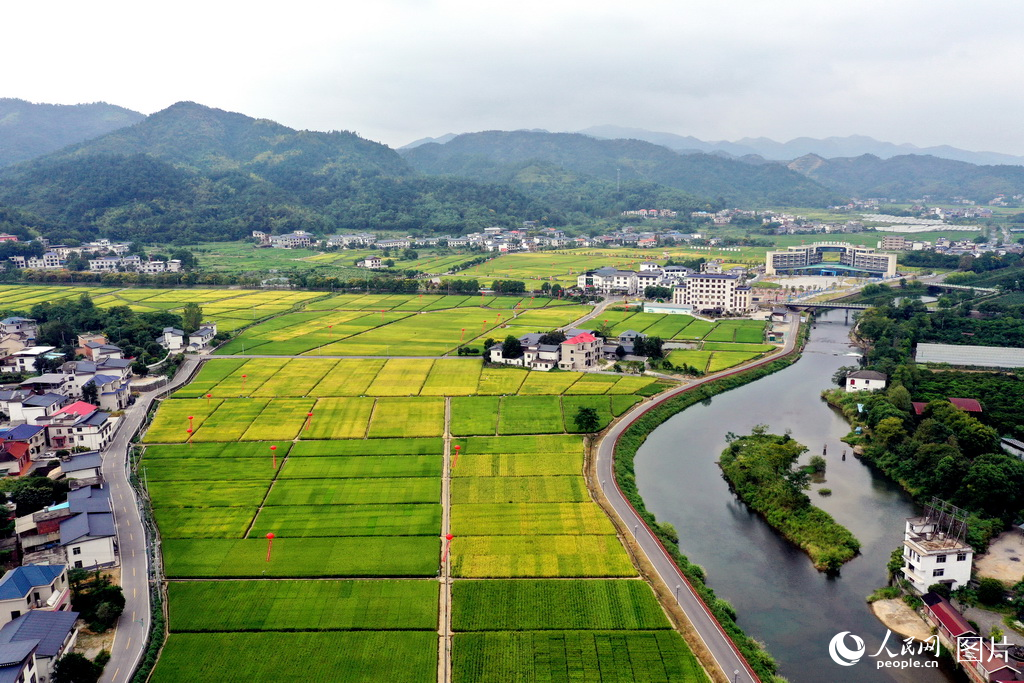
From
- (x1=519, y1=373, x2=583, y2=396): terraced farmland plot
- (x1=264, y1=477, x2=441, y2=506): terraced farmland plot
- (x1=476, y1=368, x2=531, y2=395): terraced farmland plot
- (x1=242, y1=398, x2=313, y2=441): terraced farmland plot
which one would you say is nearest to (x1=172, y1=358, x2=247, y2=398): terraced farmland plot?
(x1=242, y1=398, x2=313, y2=441): terraced farmland plot

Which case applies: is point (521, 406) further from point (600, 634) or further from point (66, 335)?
point (66, 335)

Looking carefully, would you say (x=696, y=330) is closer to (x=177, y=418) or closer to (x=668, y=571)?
(x=668, y=571)

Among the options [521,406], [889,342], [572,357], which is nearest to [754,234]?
→ [889,342]

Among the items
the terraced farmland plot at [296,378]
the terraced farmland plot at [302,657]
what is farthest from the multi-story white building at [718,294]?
the terraced farmland plot at [302,657]

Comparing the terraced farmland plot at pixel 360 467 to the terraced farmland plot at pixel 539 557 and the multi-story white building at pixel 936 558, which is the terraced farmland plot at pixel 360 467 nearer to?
the terraced farmland plot at pixel 539 557

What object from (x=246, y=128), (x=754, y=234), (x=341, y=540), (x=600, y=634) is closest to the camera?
(x=600, y=634)

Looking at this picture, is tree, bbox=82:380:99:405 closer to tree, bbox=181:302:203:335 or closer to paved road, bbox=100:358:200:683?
paved road, bbox=100:358:200:683

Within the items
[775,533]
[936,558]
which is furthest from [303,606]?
[936,558]
